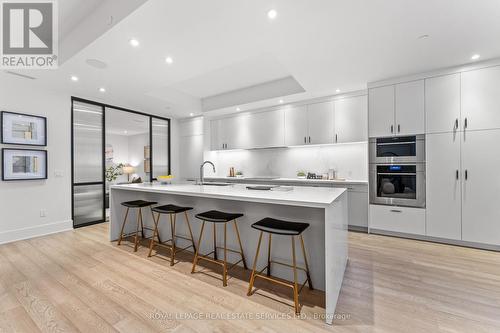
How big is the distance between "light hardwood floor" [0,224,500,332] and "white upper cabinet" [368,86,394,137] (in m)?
1.87

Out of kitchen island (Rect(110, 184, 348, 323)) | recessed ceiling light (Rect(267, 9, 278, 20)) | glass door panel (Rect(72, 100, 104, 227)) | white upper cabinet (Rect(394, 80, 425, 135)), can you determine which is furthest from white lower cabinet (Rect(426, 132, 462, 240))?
glass door panel (Rect(72, 100, 104, 227))

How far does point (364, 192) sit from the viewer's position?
12.2ft

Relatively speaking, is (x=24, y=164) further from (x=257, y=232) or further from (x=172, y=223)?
(x=257, y=232)

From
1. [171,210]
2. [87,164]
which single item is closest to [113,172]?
[87,164]

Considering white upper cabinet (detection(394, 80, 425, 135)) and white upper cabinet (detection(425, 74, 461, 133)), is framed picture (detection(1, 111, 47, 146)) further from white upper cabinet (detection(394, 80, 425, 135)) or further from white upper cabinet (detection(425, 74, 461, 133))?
white upper cabinet (detection(425, 74, 461, 133))

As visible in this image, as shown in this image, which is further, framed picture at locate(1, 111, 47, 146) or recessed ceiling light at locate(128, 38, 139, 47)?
framed picture at locate(1, 111, 47, 146)

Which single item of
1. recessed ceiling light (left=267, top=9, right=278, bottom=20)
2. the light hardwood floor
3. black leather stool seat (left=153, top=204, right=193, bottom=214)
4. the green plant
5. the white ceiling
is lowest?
the light hardwood floor

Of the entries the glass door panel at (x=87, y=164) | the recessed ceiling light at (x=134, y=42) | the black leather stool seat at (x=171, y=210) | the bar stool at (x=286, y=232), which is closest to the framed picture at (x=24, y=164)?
the glass door panel at (x=87, y=164)

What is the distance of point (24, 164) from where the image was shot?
11.6ft

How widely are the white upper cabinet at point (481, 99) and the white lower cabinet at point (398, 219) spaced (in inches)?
55.6

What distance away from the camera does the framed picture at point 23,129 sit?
10.9 feet

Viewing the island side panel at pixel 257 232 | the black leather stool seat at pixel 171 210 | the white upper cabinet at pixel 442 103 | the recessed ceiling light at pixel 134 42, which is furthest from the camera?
the white upper cabinet at pixel 442 103

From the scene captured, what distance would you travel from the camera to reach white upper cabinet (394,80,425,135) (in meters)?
3.30

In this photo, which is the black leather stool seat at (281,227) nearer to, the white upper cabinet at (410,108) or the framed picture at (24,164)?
the white upper cabinet at (410,108)
